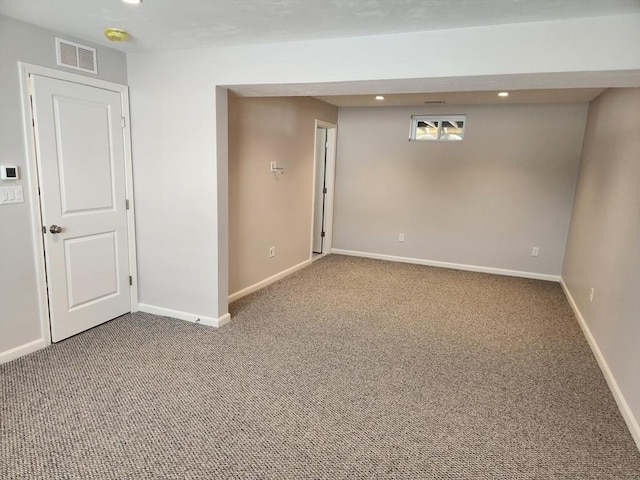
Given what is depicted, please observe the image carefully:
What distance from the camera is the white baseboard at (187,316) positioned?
11.8ft

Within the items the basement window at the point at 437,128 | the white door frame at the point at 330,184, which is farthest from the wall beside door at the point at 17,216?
the basement window at the point at 437,128

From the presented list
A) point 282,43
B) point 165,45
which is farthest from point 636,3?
point 165,45

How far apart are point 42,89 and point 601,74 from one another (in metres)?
3.68

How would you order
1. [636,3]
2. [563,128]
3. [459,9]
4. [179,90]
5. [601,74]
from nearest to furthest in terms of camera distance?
[636,3] → [459,9] → [601,74] → [179,90] → [563,128]

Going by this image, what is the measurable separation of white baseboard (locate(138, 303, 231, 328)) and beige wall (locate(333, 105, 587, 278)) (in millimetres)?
3377

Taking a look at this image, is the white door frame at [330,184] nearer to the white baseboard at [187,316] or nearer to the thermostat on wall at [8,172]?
the white baseboard at [187,316]

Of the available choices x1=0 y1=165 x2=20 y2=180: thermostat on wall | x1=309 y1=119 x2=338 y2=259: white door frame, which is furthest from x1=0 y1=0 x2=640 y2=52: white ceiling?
x1=309 y1=119 x2=338 y2=259: white door frame

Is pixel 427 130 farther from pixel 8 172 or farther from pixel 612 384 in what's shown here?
pixel 8 172

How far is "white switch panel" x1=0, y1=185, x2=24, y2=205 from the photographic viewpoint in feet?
8.75

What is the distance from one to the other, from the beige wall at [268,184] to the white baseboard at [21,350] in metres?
1.71

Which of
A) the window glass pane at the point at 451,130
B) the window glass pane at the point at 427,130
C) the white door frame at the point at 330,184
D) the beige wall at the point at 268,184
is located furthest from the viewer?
the white door frame at the point at 330,184

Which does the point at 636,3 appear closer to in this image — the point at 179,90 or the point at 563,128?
the point at 179,90

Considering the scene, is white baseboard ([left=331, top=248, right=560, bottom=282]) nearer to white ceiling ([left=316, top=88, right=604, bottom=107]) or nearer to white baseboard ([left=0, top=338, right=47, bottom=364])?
white ceiling ([left=316, top=88, right=604, bottom=107])

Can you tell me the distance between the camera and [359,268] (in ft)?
19.0
